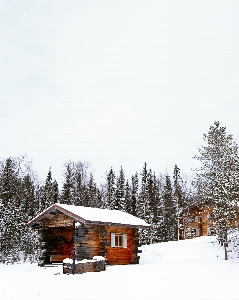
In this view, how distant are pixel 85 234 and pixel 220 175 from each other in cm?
1216

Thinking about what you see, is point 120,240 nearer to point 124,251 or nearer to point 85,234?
point 124,251

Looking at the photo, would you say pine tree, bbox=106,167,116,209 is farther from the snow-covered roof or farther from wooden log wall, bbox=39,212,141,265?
wooden log wall, bbox=39,212,141,265

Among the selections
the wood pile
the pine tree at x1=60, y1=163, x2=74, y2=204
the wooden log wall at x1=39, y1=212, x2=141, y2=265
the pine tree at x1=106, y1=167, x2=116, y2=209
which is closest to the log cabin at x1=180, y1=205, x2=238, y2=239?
the pine tree at x1=106, y1=167, x2=116, y2=209

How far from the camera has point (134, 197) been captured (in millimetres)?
59500

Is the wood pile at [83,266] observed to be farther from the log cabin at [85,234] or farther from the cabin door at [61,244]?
the cabin door at [61,244]

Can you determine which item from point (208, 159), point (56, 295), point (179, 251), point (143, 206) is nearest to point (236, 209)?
point (208, 159)

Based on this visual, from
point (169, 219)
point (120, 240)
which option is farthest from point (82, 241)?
point (169, 219)

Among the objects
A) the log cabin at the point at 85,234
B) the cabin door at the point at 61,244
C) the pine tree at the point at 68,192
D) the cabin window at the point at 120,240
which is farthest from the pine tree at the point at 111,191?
the cabin window at the point at 120,240

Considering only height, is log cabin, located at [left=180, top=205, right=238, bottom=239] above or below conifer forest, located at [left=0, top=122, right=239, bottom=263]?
below

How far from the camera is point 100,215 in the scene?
25.0m

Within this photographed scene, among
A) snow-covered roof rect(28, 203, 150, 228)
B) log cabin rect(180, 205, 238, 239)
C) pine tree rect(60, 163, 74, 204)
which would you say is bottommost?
log cabin rect(180, 205, 238, 239)

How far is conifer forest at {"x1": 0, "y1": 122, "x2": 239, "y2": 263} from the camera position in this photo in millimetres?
25719

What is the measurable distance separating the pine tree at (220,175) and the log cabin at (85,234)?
6096 millimetres

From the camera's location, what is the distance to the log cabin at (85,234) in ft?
76.0
